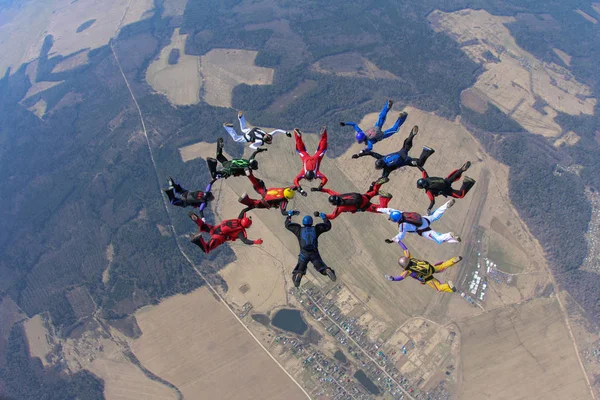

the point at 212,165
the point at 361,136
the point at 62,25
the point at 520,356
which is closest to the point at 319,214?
the point at 361,136

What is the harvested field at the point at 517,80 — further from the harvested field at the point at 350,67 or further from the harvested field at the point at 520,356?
the harvested field at the point at 520,356

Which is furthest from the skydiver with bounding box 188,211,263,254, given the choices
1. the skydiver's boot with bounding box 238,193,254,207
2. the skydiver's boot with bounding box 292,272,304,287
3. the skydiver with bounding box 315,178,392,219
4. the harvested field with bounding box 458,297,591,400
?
the harvested field with bounding box 458,297,591,400

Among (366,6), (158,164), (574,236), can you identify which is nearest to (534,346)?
(574,236)

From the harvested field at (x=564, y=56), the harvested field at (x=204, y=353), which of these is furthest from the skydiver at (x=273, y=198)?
the harvested field at (x=564, y=56)

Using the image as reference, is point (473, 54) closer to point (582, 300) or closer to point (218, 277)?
point (582, 300)

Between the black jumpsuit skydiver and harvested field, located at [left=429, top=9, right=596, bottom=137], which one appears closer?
the black jumpsuit skydiver

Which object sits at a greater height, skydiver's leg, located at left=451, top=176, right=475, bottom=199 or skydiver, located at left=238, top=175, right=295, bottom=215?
skydiver, located at left=238, top=175, right=295, bottom=215

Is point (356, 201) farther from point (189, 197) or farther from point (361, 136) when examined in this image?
point (189, 197)

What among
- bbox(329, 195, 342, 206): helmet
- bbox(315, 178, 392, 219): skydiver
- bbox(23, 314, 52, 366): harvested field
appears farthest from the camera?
bbox(23, 314, 52, 366): harvested field

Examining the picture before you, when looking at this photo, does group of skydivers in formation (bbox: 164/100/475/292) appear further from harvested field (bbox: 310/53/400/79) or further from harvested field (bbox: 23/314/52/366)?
harvested field (bbox: 310/53/400/79)
